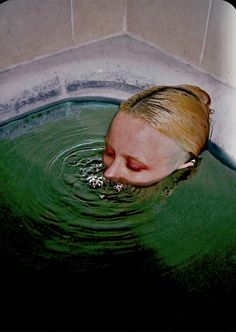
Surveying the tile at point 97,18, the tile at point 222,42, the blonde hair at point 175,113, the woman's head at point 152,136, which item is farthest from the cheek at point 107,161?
the tile at point 97,18

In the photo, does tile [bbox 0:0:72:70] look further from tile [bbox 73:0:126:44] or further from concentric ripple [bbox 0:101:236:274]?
concentric ripple [bbox 0:101:236:274]

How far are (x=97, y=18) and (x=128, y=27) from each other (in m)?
A: 0.18

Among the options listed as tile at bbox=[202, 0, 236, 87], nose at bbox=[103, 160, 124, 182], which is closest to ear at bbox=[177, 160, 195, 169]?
nose at bbox=[103, 160, 124, 182]

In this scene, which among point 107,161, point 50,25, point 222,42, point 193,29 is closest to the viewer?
point 107,161

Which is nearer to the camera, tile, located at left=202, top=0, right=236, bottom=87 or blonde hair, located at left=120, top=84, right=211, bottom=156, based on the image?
blonde hair, located at left=120, top=84, right=211, bottom=156

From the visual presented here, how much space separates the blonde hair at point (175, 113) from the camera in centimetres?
199

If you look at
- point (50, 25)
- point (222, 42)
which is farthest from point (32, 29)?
point (222, 42)

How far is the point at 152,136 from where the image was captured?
77.8 inches

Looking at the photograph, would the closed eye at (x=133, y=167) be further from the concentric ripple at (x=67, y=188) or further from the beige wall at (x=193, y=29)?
the beige wall at (x=193, y=29)

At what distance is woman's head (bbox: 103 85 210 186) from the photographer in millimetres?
1979

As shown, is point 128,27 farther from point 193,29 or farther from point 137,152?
point 137,152

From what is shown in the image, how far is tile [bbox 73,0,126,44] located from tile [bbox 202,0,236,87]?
2.06ft

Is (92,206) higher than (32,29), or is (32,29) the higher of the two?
(32,29)

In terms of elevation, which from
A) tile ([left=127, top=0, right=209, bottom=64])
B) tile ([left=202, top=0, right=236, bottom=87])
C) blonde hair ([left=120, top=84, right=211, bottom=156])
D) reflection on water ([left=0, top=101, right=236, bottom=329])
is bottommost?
reflection on water ([left=0, top=101, right=236, bottom=329])
